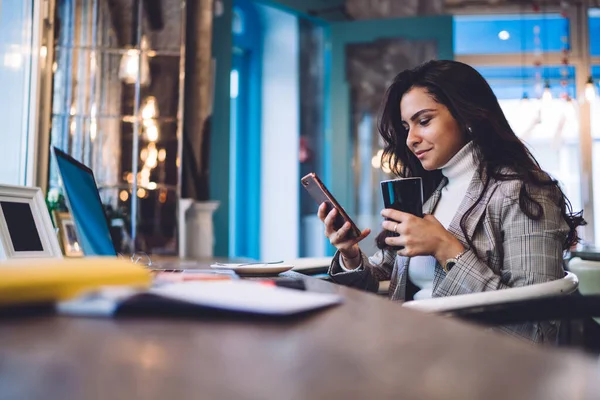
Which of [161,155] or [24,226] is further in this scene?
[161,155]

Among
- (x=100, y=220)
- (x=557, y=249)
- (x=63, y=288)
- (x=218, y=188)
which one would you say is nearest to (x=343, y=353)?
(x=63, y=288)

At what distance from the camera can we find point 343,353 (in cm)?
36

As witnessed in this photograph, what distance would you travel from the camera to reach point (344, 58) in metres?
4.71

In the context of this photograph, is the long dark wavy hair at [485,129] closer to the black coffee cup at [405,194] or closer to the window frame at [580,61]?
the black coffee cup at [405,194]

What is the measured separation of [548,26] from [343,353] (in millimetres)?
6284

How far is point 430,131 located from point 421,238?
1.44ft

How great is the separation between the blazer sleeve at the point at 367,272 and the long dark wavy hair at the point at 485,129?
0.25 feet

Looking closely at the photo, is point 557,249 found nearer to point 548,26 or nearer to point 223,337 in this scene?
point 223,337

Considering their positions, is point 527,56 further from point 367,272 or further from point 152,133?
point 367,272

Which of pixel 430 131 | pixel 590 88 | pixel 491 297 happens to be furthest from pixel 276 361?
pixel 590 88

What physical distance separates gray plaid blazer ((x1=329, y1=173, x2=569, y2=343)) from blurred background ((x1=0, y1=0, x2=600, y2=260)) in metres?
1.76

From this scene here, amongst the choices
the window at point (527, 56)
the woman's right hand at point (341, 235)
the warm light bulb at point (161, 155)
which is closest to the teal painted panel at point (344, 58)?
the window at point (527, 56)

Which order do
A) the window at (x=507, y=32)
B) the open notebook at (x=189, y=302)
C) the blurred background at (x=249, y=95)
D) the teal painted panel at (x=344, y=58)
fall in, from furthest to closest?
the window at (x=507, y=32)
the teal painted panel at (x=344, y=58)
the blurred background at (x=249, y=95)
the open notebook at (x=189, y=302)

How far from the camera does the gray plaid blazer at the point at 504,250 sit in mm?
1179
